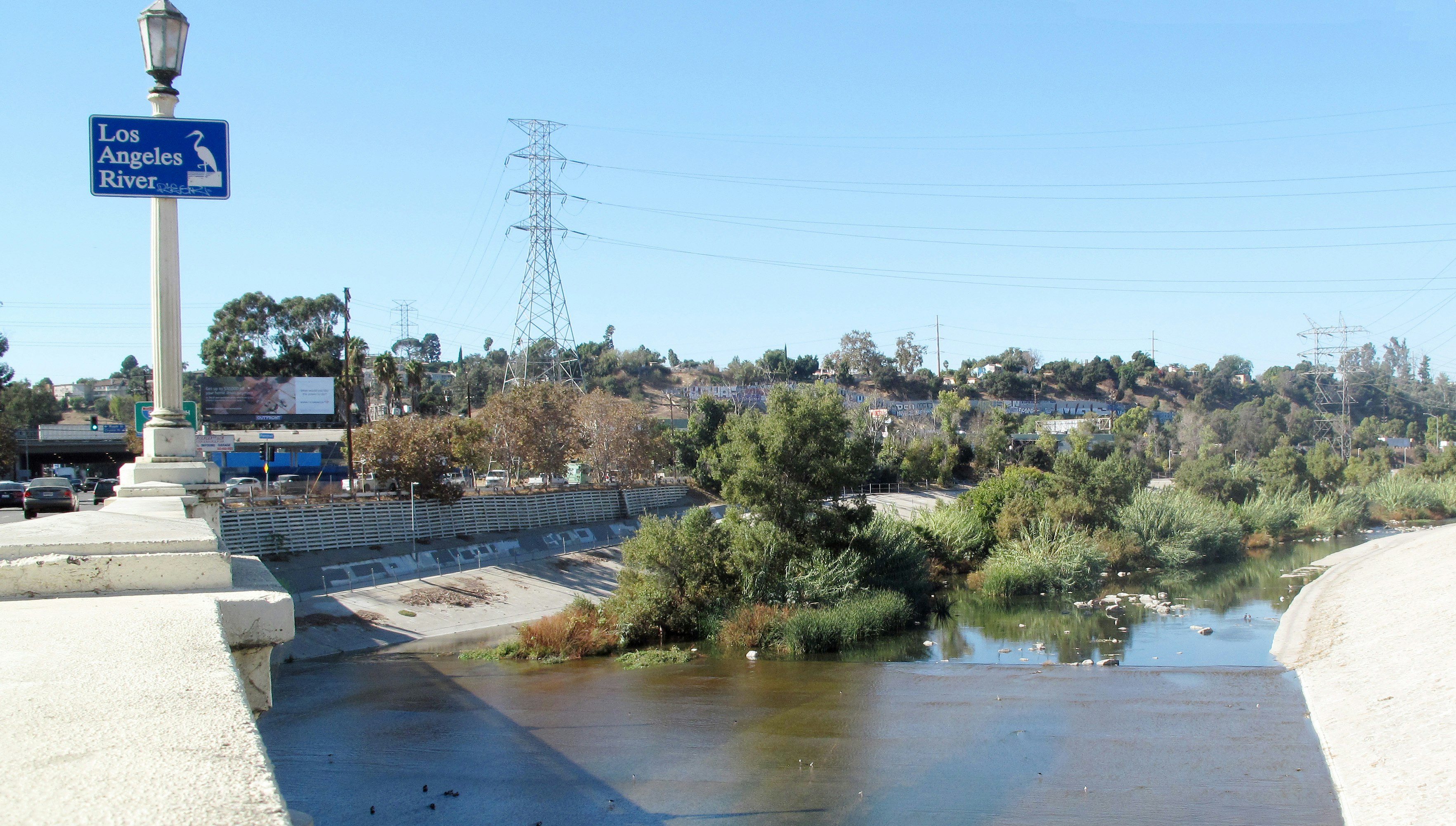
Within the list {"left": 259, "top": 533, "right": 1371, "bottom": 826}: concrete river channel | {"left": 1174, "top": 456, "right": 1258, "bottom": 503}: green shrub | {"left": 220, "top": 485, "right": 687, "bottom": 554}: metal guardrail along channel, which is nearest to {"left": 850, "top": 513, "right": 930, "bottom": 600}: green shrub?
{"left": 259, "top": 533, "right": 1371, "bottom": 826}: concrete river channel

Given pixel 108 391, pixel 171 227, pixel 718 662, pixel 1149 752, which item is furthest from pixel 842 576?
pixel 108 391

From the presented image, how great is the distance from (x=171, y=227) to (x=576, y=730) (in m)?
12.6

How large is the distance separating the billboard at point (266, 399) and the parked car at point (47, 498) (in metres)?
36.5

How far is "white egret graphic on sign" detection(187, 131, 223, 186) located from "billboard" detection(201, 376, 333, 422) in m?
65.3

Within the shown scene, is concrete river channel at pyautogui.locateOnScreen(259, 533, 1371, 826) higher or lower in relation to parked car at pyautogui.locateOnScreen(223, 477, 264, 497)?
lower

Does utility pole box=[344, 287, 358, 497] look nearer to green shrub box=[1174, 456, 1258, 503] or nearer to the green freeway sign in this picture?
the green freeway sign

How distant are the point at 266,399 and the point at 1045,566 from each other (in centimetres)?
5890

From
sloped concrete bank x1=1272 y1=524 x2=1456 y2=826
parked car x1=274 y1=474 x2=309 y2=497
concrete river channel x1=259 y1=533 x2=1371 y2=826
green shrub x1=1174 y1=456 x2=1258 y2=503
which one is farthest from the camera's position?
green shrub x1=1174 y1=456 x2=1258 y2=503

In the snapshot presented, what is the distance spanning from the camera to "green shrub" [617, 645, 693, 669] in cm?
2903

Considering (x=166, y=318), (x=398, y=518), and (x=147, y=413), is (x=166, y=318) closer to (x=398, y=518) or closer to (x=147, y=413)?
(x=147, y=413)

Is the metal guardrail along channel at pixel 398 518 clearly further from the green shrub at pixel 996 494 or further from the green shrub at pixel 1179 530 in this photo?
the green shrub at pixel 1179 530

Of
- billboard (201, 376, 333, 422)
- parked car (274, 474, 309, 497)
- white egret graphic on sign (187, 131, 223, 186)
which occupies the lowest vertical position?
parked car (274, 474, 309, 497)

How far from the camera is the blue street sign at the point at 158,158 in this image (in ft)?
41.2

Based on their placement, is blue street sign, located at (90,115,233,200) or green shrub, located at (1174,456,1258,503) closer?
blue street sign, located at (90,115,233,200)
